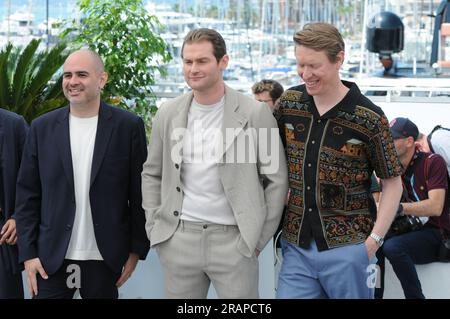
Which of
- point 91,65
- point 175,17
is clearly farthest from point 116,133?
point 175,17

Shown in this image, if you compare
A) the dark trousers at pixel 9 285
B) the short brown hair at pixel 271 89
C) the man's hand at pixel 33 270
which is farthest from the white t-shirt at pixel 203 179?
the short brown hair at pixel 271 89

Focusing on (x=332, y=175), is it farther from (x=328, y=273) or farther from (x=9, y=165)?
(x=9, y=165)

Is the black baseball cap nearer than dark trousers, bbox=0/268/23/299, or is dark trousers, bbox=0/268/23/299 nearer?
dark trousers, bbox=0/268/23/299

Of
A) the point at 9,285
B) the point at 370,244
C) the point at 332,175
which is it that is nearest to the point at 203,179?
the point at 332,175

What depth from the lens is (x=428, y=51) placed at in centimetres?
1516

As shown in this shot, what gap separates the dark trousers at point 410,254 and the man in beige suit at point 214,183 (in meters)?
1.68

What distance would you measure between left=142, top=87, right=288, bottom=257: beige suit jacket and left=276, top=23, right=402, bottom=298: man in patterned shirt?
0.09 meters

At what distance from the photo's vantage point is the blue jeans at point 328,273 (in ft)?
11.8

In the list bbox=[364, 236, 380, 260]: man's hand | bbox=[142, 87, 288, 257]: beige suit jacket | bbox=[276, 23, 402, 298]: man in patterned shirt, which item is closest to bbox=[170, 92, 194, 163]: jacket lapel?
bbox=[142, 87, 288, 257]: beige suit jacket

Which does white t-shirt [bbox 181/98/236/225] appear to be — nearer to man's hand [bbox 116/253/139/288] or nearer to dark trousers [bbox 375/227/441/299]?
man's hand [bbox 116/253/139/288]

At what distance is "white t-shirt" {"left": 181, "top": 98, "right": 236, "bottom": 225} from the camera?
144 inches

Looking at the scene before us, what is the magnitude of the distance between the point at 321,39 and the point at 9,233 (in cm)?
187

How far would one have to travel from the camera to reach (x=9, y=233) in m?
4.22
